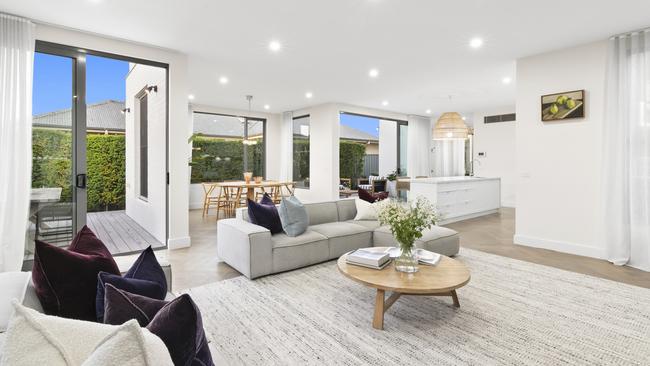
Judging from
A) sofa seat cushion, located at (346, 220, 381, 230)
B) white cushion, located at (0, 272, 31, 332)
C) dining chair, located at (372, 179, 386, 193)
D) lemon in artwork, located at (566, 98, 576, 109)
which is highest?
lemon in artwork, located at (566, 98, 576, 109)

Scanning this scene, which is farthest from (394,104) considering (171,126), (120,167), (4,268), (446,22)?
(4,268)

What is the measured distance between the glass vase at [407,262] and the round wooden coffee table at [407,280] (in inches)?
1.7

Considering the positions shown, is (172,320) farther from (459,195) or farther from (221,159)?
(221,159)

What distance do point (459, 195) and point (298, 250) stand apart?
452 cm

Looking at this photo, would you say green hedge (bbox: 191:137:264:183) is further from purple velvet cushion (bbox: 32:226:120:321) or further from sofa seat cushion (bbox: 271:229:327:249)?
purple velvet cushion (bbox: 32:226:120:321)

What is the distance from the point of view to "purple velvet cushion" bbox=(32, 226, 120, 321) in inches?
50.9

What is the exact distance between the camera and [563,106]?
448 cm

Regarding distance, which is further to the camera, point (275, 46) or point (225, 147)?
point (225, 147)

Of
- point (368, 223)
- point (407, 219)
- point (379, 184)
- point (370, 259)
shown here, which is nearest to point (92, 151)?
point (368, 223)

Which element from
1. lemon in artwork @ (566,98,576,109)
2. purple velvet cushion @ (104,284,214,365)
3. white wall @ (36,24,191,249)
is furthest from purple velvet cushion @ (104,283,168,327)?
lemon in artwork @ (566,98,576,109)

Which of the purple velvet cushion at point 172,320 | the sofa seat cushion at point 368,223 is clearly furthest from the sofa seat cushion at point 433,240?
the purple velvet cushion at point 172,320

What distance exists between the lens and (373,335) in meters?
2.31

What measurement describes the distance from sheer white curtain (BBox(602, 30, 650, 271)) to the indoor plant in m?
2.95

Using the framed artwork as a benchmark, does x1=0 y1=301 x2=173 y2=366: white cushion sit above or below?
below
